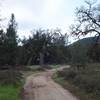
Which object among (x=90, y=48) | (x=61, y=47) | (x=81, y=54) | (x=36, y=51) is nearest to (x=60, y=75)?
(x=81, y=54)

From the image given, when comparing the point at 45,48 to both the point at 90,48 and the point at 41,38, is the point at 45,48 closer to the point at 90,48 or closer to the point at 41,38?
the point at 41,38

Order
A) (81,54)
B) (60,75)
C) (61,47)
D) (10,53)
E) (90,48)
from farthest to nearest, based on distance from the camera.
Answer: (61,47)
(10,53)
(81,54)
(60,75)
(90,48)

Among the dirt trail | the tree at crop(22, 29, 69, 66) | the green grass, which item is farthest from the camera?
the tree at crop(22, 29, 69, 66)

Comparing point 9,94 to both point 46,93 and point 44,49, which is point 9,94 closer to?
point 46,93

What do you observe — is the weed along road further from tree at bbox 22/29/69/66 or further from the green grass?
tree at bbox 22/29/69/66

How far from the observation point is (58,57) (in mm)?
125562

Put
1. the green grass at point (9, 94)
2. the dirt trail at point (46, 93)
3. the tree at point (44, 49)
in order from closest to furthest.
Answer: the green grass at point (9, 94)
the dirt trail at point (46, 93)
the tree at point (44, 49)

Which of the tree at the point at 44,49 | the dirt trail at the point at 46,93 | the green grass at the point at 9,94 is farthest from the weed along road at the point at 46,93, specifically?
the tree at the point at 44,49

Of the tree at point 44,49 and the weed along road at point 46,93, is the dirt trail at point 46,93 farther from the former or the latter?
the tree at point 44,49

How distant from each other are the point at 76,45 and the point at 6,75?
27722 mm

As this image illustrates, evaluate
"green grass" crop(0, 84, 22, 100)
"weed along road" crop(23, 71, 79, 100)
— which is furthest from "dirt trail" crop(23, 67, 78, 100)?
"green grass" crop(0, 84, 22, 100)

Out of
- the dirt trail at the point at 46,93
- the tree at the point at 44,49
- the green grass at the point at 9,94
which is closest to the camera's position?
the green grass at the point at 9,94

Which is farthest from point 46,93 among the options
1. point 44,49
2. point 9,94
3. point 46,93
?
point 44,49

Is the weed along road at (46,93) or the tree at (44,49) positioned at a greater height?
the tree at (44,49)
